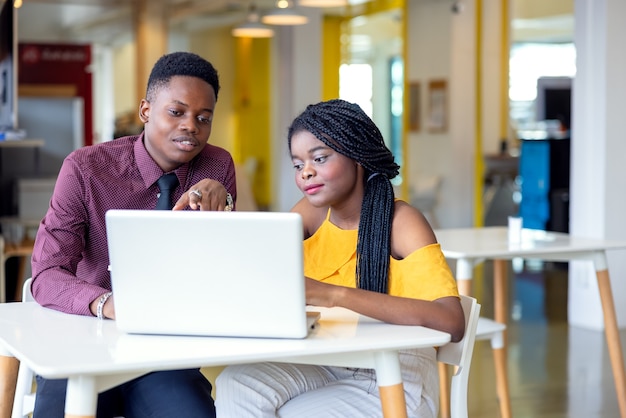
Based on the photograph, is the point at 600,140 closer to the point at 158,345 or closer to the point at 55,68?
the point at 158,345

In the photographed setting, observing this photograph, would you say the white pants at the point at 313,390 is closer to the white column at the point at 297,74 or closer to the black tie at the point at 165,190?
the black tie at the point at 165,190

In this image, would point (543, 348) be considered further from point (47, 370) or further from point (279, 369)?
point (47, 370)

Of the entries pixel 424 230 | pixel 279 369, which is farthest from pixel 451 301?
pixel 279 369

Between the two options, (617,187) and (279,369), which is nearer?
(279,369)

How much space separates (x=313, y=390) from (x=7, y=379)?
663 millimetres

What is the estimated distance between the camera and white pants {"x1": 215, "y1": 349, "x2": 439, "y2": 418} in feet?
6.53

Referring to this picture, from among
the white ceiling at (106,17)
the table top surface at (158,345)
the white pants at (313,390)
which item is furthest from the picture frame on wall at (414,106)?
the table top surface at (158,345)

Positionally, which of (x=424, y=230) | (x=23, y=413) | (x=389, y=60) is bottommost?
(x=23, y=413)

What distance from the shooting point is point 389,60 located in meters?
14.4

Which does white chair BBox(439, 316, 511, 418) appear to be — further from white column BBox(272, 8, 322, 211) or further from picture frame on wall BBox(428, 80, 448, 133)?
picture frame on wall BBox(428, 80, 448, 133)

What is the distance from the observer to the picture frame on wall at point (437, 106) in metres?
11.7

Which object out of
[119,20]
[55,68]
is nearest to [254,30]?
[55,68]

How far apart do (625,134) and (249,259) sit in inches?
188

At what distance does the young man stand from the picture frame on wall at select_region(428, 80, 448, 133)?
9505 millimetres
